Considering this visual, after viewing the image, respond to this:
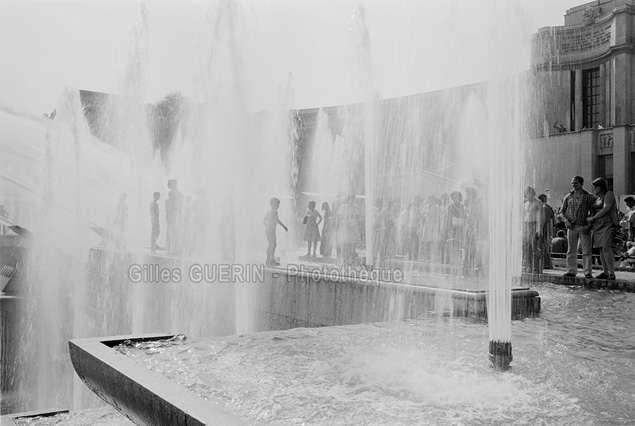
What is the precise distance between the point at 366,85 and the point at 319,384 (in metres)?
12.0

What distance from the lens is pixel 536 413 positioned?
3160mm

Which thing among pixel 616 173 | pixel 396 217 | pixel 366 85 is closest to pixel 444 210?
pixel 396 217

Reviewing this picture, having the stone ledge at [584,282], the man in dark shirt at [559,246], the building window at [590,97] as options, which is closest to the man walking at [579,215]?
the stone ledge at [584,282]

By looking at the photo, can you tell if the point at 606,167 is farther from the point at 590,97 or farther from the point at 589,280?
the point at 589,280

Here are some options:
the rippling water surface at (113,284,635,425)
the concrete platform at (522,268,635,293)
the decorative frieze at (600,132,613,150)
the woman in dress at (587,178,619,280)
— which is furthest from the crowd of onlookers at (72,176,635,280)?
the decorative frieze at (600,132,613,150)

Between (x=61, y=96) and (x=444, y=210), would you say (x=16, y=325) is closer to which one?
(x=61, y=96)

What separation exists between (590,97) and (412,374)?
2382cm

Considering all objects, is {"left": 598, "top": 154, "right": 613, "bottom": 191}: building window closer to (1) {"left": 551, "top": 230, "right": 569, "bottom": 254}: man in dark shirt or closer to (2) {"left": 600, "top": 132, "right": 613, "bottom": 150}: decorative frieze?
(2) {"left": 600, "top": 132, "right": 613, "bottom": 150}: decorative frieze

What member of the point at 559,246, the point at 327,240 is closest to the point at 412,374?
the point at 327,240

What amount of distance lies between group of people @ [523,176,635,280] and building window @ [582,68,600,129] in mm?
15465

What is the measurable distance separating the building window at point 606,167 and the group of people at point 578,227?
12.7 m

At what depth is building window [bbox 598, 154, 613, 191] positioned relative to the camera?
21.9 m

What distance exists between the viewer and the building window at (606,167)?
21906mm

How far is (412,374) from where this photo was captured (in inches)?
158
